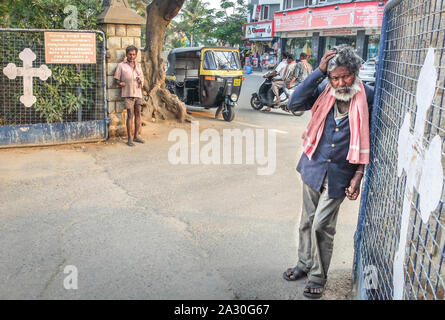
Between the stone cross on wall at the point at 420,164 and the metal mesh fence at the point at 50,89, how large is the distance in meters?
7.12

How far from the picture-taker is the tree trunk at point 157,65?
421 inches

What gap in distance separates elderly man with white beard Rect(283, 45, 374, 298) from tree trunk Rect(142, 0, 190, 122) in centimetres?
773

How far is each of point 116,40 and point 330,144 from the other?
252 inches

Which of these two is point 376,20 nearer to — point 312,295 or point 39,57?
point 39,57

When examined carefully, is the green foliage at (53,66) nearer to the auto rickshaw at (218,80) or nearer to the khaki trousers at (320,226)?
the auto rickshaw at (218,80)

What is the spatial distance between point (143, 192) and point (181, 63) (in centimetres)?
860

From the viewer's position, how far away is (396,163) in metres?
2.50

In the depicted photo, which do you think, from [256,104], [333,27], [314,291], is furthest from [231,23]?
[314,291]

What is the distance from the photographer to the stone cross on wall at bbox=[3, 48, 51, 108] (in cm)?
779

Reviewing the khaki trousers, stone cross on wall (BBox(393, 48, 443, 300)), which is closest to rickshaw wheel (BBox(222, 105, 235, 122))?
the khaki trousers

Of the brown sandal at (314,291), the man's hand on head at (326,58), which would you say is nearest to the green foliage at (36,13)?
the man's hand on head at (326,58)

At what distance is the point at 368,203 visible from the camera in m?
3.36

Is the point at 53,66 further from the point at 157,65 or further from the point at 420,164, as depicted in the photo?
the point at 420,164
